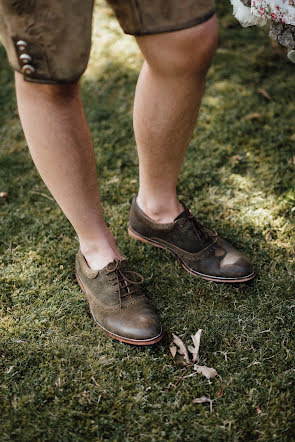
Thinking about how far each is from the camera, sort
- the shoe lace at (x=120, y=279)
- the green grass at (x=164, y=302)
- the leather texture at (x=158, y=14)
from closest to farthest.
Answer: the leather texture at (x=158, y=14) → the green grass at (x=164, y=302) → the shoe lace at (x=120, y=279)

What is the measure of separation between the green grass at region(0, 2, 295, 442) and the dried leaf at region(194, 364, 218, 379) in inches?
0.9

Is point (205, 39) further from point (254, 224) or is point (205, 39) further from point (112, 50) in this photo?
point (112, 50)

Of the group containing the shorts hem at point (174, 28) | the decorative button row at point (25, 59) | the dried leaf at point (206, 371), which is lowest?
the dried leaf at point (206, 371)

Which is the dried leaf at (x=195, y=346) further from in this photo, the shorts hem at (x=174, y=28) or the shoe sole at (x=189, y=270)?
the shorts hem at (x=174, y=28)

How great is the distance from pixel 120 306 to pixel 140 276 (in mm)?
144

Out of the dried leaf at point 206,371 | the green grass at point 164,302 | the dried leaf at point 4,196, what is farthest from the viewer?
the dried leaf at point 4,196

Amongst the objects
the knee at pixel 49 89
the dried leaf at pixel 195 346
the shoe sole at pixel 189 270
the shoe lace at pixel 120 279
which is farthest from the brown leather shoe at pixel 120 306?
the knee at pixel 49 89

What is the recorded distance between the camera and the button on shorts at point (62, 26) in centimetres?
116

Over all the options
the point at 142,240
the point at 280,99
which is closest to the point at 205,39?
the point at 142,240

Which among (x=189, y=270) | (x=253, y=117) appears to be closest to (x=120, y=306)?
(x=189, y=270)

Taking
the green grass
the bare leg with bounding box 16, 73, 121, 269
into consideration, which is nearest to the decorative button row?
the bare leg with bounding box 16, 73, 121, 269

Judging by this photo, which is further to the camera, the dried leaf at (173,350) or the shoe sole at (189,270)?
the shoe sole at (189,270)

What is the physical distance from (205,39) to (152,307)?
92 centimetres

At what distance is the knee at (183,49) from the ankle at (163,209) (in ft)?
1.76
